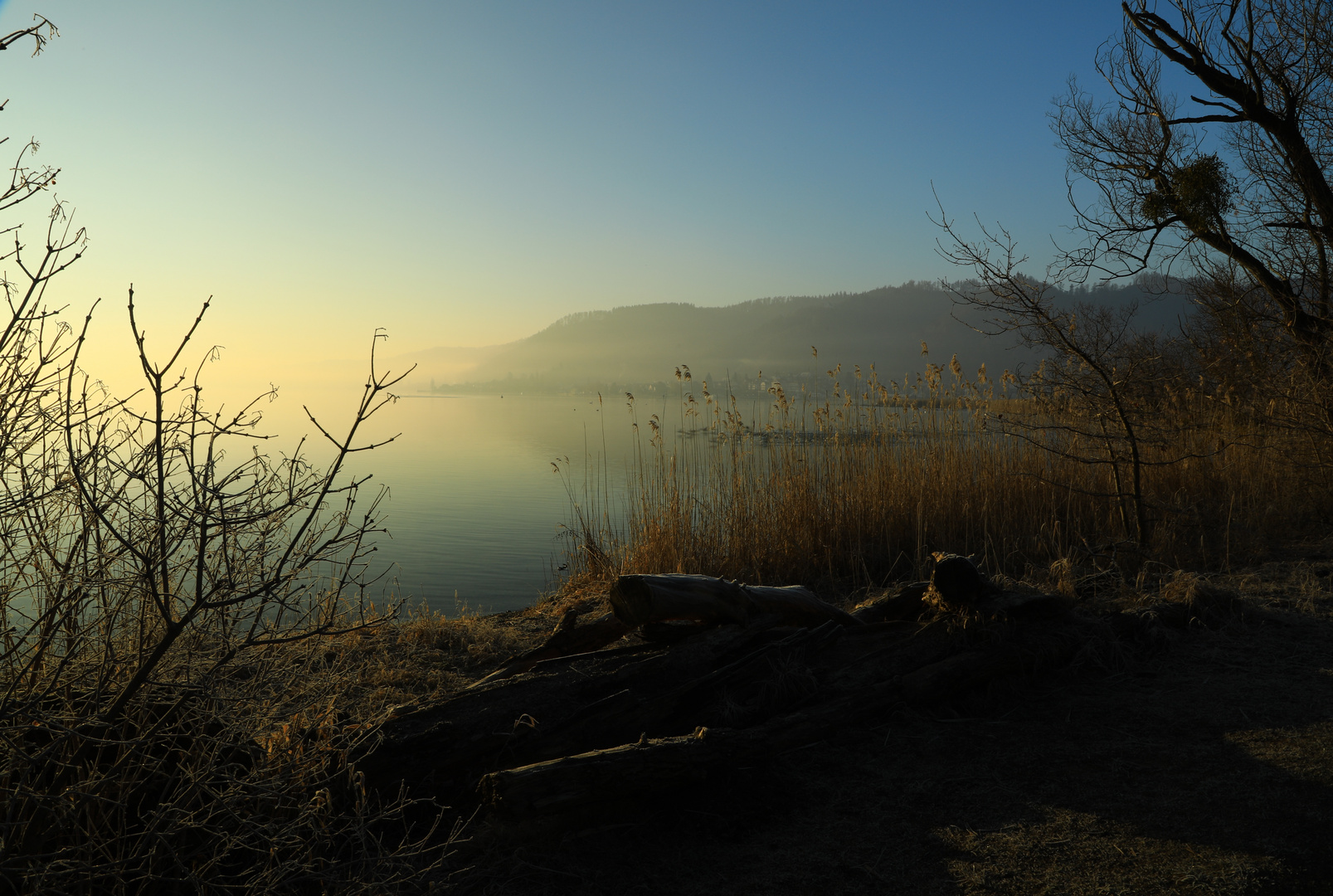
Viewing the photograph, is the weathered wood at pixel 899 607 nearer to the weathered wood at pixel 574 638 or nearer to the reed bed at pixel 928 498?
the weathered wood at pixel 574 638

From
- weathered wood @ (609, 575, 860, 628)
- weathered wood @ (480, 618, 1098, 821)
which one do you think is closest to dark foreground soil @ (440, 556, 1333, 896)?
weathered wood @ (480, 618, 1098, 821)

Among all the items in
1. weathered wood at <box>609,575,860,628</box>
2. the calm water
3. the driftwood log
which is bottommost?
the calm water

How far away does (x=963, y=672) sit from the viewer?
10.9 feet

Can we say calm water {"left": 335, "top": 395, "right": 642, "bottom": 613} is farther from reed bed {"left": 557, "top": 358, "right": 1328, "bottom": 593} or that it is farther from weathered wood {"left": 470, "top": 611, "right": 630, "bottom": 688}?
reed bed {"left": 557, "top": 358, "right": 1328, "bottom": 593}

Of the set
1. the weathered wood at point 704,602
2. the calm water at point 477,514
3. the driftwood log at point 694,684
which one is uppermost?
the weathered wood at point 704,602

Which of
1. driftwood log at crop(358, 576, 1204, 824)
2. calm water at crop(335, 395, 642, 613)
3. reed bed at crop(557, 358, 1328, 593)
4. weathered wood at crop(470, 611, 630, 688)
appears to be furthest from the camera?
calm water at crop(335, 395, 642, 613)

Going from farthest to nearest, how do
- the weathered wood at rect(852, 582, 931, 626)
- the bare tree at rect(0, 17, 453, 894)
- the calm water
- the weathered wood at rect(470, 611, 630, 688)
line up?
the calm water → the weathered wood at rect(852, 582, 931, 626) → the weathered wood at rect(470, 611, 630, 688) → the bare tree at rect(0, 17, 453, 894)

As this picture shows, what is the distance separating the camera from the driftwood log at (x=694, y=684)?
2451mm

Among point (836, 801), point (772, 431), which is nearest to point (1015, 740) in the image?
point (836, 801)

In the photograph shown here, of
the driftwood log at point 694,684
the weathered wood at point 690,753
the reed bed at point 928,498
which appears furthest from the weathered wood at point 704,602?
the reed bed at point 928,498

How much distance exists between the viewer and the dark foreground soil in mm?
2109

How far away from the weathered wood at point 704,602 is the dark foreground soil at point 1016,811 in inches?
26.8

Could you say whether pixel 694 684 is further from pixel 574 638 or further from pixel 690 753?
pixel 574 638

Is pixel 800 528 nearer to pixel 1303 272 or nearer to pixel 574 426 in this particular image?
pixel 1303 272
